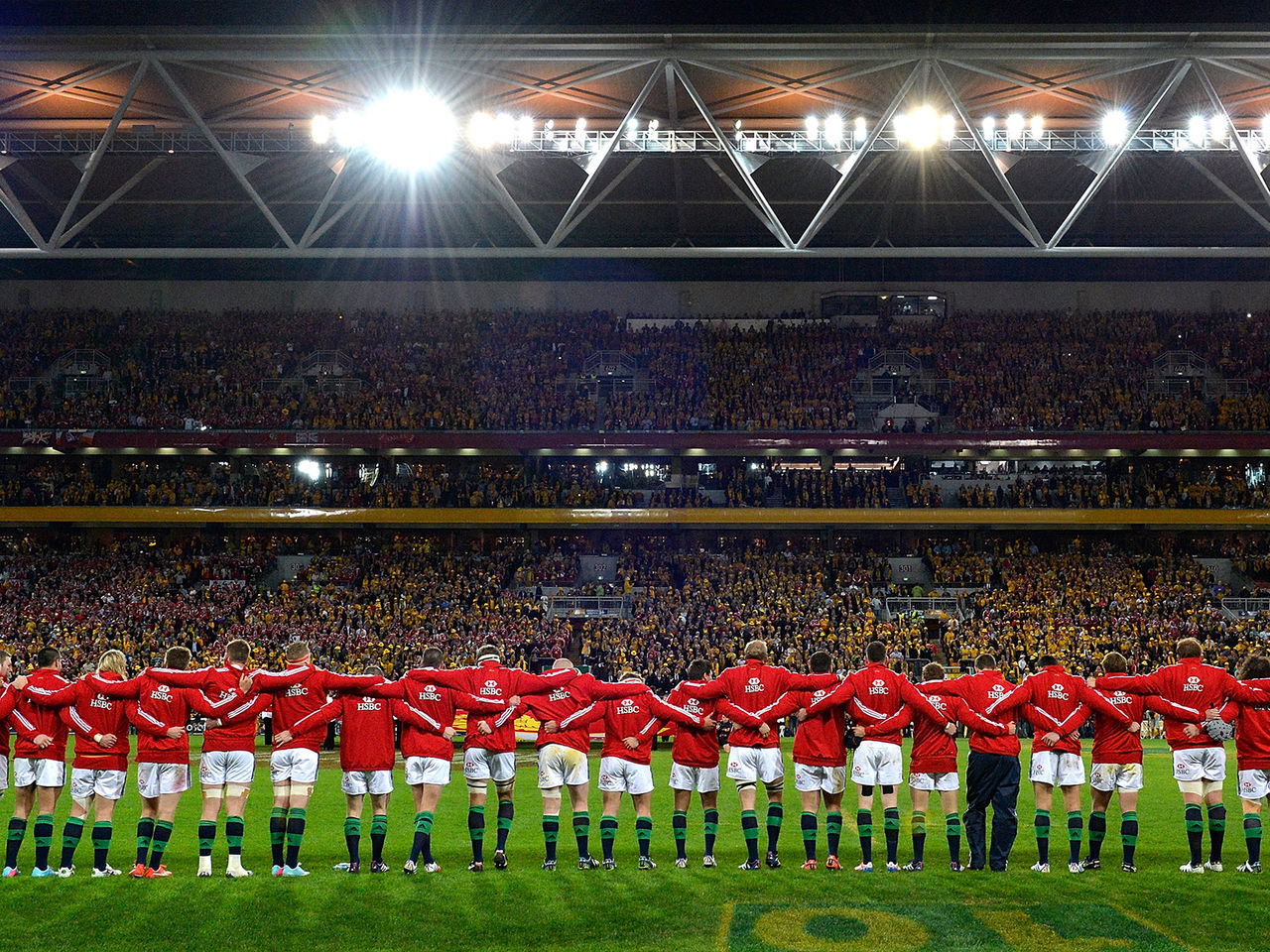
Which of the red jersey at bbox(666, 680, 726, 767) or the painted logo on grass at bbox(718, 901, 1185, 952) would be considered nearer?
the painted logo on grass at bbox(718, 901, 1185, 952)

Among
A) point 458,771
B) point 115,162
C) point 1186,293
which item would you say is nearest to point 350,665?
point 458,771

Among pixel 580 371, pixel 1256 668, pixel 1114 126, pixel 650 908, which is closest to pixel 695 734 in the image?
pixel 650 908

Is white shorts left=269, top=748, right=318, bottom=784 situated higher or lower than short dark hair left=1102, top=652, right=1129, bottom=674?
lower

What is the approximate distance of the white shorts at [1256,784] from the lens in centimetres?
1068

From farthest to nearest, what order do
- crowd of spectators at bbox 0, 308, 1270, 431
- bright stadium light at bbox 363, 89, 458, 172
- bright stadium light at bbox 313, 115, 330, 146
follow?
crowd of spectators at bbox 0, 308, 1270, 431 < bright stadium light at bbox 313, 115, 330, 146 < bright stadium light at bbox 363, 89, 458, 172

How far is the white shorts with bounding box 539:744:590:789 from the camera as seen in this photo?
35.6ft

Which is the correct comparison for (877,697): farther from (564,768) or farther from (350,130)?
(350,130)

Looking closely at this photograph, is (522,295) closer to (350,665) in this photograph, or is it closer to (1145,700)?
(350,665)

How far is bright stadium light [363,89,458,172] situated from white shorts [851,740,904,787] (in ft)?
63.8

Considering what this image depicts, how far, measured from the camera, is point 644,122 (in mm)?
29234

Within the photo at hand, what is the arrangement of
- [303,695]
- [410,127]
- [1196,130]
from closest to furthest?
[303,695] → [410,127] → [1196,130]

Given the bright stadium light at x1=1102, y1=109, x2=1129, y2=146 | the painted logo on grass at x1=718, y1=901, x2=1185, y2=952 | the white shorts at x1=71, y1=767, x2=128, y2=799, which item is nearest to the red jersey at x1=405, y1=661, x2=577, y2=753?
the painted logo on grass at x1=718, y1=901, x2=1185, y2=952

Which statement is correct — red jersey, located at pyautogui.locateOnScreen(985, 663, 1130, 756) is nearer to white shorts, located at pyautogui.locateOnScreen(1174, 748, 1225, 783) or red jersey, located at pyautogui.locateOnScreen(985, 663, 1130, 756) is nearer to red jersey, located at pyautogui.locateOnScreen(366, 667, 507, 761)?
white shorts, located at pyautogui.locateOnScreen(1174, 748, 1225, 783)

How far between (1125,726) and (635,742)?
15.3 feet
